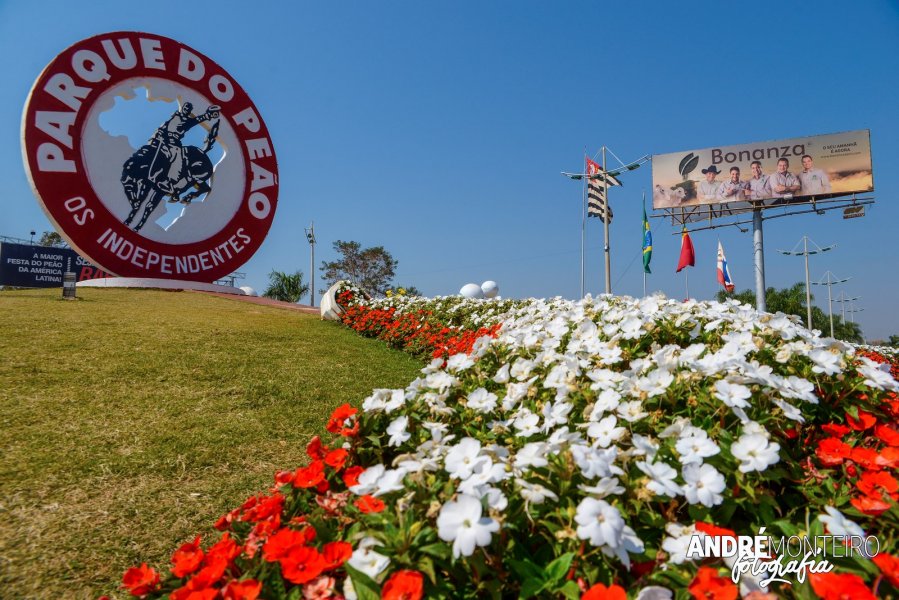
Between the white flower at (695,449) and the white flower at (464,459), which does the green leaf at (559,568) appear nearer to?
the white flower at (464,459)

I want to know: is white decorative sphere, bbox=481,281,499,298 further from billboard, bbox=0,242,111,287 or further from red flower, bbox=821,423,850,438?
billboard, bbox=0,242,111,287

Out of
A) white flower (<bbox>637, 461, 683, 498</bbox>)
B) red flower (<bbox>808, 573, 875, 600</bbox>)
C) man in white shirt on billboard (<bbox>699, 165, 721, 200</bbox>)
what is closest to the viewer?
red flower (<bbox>808, 573, 875, 600</bbox>)

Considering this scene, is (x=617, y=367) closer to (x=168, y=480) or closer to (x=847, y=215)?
(x=168, y=480)

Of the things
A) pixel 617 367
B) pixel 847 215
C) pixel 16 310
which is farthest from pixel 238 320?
pixel 847 215

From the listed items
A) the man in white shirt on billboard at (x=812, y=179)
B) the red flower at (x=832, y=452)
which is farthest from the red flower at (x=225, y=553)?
the man in white shirt on billboard at (x=812, y=179)

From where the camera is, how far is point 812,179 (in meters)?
22.8

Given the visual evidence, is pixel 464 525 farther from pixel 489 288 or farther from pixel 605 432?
pixel 489 288

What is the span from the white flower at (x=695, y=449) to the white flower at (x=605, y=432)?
16 cm

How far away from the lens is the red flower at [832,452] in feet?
4.86

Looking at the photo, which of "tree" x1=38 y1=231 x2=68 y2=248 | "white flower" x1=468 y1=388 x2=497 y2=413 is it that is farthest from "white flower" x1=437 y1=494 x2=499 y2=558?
"tree" x1=38 y1=231 x2=68 y2=248

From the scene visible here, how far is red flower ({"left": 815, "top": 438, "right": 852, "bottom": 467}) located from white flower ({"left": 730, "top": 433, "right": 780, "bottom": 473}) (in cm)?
34

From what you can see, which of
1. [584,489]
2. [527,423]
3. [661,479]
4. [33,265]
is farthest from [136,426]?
[33,265]

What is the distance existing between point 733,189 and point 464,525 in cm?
2761

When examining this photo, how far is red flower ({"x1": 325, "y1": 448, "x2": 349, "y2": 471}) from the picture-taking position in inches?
62.4
